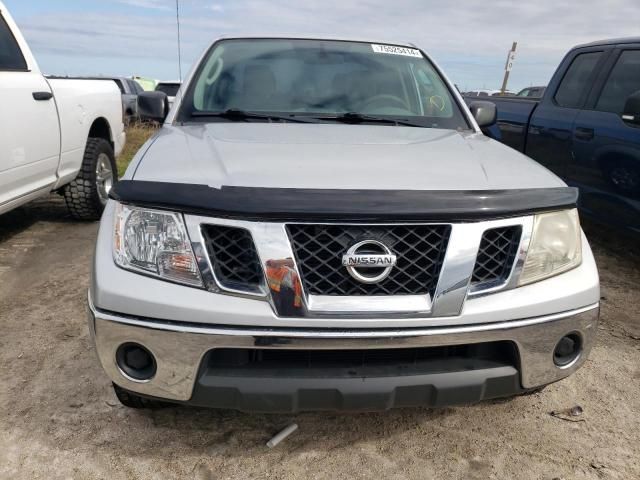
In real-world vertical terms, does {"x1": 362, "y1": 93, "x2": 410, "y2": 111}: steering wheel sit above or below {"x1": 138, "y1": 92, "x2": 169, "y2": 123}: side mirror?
above

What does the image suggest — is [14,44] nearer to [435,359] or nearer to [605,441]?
[435,359]

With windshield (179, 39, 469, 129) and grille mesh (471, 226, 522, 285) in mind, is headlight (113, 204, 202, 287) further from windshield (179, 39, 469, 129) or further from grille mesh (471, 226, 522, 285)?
windshield (179, 39, 469, 129)

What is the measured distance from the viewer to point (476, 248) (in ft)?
5.74

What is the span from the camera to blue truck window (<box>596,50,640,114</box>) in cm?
411

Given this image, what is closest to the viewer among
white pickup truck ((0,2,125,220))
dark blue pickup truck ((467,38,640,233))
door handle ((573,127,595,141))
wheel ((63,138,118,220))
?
white pickup truck ((0,2,125,220))

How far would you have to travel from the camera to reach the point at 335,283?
1734mm

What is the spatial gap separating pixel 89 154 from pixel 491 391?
423 centimetres

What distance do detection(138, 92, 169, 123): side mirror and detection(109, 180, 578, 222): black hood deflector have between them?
150 cm

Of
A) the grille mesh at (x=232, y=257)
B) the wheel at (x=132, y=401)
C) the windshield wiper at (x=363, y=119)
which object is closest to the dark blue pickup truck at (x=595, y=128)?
the windshield wiper at (x=363, y=119)

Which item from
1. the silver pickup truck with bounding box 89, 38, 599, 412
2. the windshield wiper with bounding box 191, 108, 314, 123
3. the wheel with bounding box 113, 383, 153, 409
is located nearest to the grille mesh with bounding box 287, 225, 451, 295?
the silver pickup truck with bounding box 89, 38, 599, 412

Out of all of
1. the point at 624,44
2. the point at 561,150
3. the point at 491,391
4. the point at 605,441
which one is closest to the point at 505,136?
the point at 561,150

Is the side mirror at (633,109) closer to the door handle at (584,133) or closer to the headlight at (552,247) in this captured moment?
the door handle at (584,133)

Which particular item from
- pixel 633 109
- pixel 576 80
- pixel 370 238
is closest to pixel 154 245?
pixel 370 238

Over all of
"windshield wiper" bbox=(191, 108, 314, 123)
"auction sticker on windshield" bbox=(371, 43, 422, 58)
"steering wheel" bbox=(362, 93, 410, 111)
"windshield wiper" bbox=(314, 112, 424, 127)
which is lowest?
"windshield wiper" bbox=(191, 108, 314, 123)
